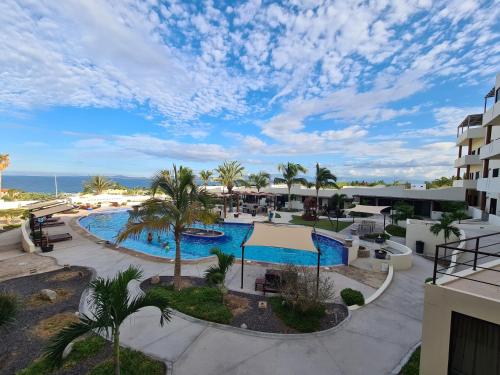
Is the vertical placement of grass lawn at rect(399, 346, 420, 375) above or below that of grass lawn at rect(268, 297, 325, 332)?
above

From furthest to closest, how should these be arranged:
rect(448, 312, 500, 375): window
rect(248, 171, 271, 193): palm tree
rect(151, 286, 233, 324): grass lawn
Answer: rect(248, 171, 271, 193): palm tree < rect(151, 286, 233, 324): grass lawn < rect(448, 312, 500, 375): window

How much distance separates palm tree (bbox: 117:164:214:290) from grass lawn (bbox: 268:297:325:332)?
4472 millimetres

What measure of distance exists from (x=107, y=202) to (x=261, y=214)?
25.6 metres

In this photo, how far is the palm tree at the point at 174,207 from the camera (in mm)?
9898

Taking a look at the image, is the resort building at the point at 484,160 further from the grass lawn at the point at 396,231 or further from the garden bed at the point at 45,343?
the garden bed at the point at 45,343

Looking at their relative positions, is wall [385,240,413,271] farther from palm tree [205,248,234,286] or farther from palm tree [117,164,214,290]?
palm tree [117,164,214,290]

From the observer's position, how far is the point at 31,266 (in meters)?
13.8

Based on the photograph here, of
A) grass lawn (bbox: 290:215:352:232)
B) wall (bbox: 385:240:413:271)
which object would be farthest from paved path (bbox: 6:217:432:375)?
grass lawn (bbox: 290:215:352:232)

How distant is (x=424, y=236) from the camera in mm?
18203

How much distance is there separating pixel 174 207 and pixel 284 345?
6.18 meters

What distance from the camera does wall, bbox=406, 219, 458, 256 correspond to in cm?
1777

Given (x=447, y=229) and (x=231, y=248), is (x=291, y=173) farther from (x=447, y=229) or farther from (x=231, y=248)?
(x=447, y=229)

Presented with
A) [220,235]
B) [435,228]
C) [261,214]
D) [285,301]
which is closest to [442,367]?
[285,301]

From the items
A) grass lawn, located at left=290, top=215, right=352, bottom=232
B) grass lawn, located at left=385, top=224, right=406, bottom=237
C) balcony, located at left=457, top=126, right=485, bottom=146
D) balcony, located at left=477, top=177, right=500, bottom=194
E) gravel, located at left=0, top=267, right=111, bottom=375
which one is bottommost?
gravel, located at left=0, top=267, right=111, bottom=375
